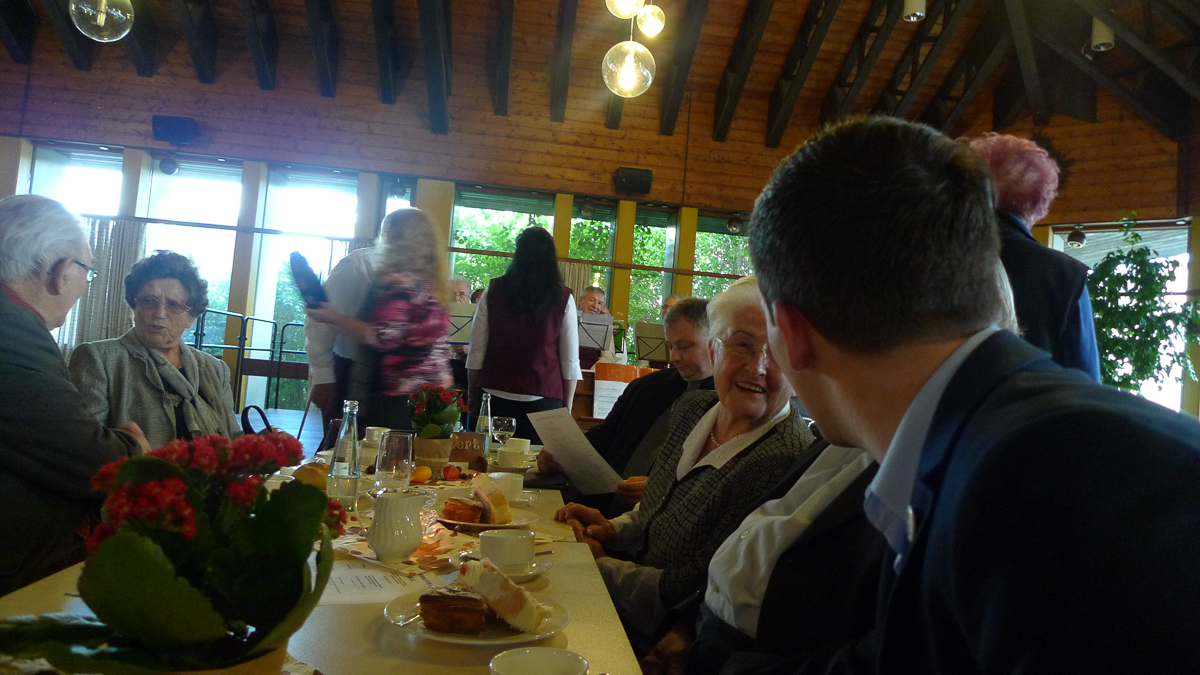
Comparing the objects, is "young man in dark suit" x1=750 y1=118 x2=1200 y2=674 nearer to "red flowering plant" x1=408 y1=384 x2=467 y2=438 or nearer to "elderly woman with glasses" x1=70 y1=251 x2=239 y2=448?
"red flowering plant" x1=408 y1=384 x2=467 y2=438

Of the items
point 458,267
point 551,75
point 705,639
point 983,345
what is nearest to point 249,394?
point 458,267

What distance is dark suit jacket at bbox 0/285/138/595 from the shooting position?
1.40 m

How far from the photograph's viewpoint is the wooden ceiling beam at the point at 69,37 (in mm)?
7512

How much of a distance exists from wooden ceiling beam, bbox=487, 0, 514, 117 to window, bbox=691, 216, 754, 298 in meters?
2.81

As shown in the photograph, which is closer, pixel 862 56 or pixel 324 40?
pixel 324 40

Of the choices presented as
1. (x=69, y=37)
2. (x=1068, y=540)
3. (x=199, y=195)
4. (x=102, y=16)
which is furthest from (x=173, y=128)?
(x=1068, y=540)

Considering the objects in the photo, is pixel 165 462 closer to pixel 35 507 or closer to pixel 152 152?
pixel 35 507

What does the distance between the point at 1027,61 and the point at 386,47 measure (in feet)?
21.8

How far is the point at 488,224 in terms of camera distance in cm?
902

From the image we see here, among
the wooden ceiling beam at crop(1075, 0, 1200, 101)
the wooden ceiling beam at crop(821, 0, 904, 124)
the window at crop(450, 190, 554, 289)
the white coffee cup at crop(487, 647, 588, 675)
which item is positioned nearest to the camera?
the white coffee cup at crop(487, 647, 588, 675)

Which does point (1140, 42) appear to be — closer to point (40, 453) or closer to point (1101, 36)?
point (1101, 36)

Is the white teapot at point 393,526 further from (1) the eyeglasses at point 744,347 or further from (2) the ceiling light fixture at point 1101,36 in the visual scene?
(2) the ceiling light fixture at point 1101,36

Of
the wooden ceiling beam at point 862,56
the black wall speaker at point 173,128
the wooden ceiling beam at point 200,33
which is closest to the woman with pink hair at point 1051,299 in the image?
the wooden ceiling beam at point 862,56

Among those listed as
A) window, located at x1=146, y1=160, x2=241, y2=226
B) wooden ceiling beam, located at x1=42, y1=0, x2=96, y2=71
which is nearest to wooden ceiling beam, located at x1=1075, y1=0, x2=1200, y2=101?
window, located at x1=146, y1=160, x2=241, y2=226
